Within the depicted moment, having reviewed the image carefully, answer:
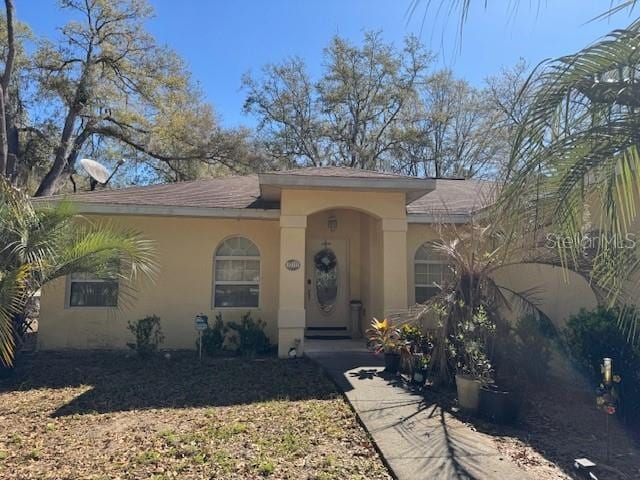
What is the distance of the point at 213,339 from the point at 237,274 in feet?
5.09

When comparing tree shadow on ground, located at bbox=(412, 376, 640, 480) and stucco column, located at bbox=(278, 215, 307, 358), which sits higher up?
stucco column, located at bbox=(278, 215, 307, 358)

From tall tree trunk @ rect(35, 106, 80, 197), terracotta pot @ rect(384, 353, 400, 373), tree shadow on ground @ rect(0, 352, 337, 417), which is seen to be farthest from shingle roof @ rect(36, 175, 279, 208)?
tall tree trunk @ rect(35, 106, 80, 197)

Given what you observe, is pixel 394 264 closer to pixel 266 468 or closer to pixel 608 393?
pixel 608 393

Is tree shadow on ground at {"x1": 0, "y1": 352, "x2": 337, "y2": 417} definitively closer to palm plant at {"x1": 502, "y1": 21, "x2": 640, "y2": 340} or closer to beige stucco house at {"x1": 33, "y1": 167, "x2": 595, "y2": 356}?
beige stucco house at {"x1": 33, "y1": 167, "x2": 595, "y2": 356}

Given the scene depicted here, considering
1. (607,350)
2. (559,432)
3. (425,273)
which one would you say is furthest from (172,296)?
(607,350)

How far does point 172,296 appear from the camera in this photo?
9.66 m

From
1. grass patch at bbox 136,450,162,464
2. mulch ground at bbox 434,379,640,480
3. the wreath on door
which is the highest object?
the wreath on door

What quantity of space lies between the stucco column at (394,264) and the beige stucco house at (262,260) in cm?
2

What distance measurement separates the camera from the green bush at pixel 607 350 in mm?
5137

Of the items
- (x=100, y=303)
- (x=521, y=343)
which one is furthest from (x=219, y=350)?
(x=521, y=343)

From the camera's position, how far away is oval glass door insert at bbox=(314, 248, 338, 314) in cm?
1127

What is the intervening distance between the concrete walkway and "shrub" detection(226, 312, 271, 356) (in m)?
2.26

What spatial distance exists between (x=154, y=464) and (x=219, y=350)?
5.08 metres

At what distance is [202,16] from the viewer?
1198 centimetres
